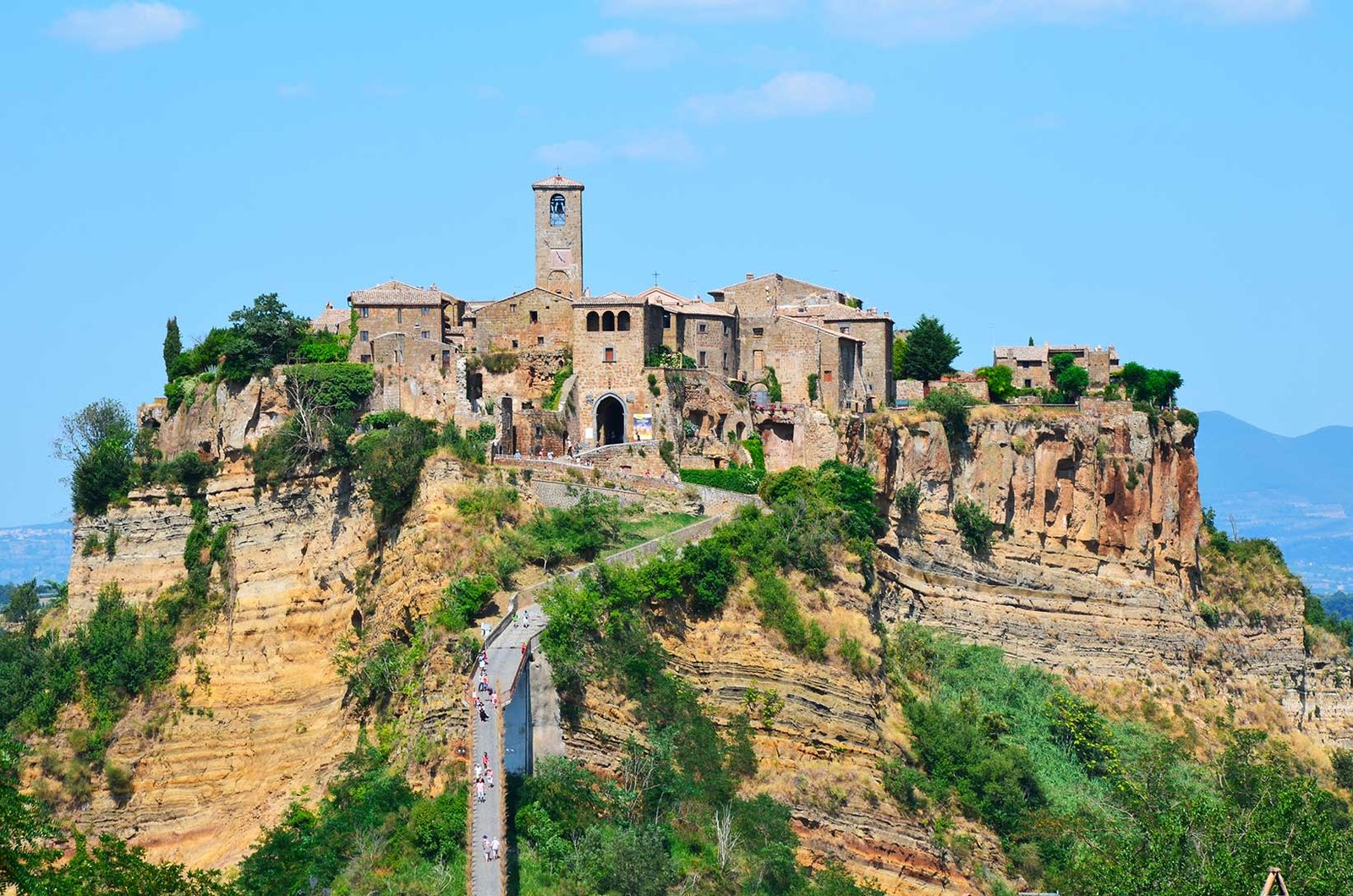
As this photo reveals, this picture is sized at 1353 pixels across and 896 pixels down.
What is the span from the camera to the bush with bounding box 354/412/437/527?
66312 mm

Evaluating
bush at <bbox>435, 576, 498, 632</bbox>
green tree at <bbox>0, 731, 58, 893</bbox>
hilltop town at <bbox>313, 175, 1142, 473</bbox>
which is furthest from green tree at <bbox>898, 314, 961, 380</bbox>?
green tree at <bbox>0, 731, 58, 893</bbox>

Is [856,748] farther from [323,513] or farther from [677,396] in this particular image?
[323,513]

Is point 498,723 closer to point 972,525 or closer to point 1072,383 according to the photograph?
point 972,525

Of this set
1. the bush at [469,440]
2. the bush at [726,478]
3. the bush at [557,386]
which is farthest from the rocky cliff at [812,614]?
the bush at [557,386]

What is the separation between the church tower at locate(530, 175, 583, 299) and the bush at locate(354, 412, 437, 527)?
10206 mm

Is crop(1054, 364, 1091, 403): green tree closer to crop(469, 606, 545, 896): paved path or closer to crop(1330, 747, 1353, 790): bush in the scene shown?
crop(1330, 747, 1353, 790): bush

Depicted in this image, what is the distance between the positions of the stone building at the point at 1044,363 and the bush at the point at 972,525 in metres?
7.25

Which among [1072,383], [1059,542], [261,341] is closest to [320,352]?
[261,341]

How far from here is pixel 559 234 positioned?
76.6 metres

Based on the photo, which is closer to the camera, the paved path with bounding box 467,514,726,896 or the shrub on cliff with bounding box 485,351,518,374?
the paved path with bounding box 467,514,726,896

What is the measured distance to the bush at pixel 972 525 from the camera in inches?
2918

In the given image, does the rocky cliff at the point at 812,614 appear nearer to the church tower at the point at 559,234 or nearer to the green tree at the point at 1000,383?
the green tree at the point at 1000,383

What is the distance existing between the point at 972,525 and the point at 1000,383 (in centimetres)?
690

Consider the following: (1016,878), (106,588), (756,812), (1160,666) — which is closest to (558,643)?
(756,812)
